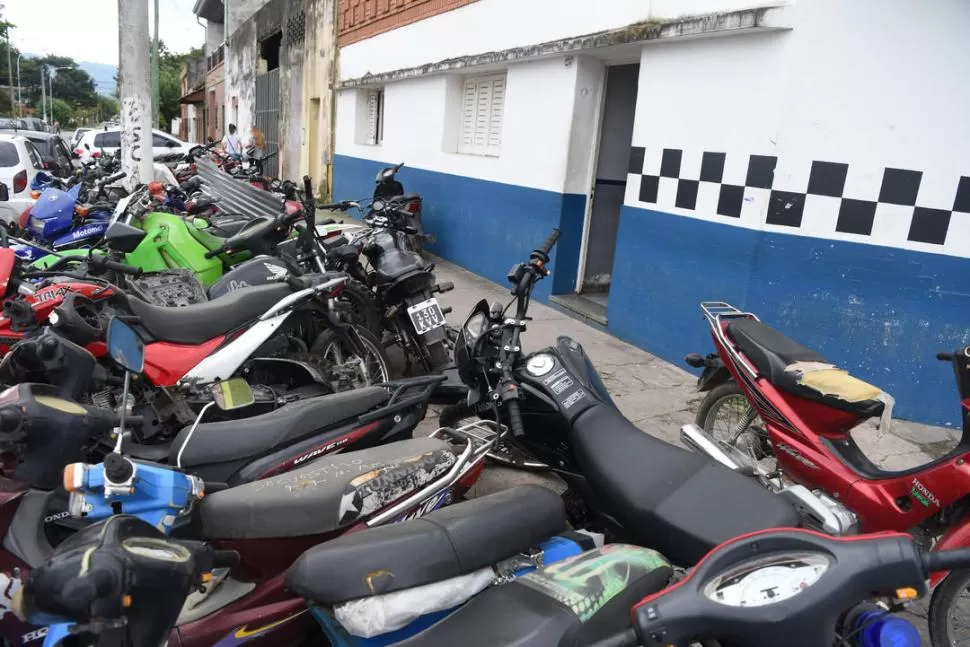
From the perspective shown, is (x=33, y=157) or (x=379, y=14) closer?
(x=33, y=157)

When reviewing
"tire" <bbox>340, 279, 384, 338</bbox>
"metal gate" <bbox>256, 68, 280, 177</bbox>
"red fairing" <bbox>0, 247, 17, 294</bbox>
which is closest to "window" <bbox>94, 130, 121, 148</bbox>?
"metal gate" <bbox>256, 68, 280, 177</bbox>

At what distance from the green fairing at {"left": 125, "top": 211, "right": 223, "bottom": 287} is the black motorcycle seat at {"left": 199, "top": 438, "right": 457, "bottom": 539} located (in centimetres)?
308

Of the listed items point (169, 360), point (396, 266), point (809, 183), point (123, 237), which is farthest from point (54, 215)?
point (809, 183)

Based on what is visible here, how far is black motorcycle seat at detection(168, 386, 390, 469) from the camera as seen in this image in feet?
7.80

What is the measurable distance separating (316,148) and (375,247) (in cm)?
1012

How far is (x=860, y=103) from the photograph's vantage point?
166 inches

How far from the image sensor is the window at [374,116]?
1151 cm

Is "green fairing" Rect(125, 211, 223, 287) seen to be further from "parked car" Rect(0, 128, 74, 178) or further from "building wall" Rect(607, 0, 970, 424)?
"parked car" Rect(0, 128, 74, 178)

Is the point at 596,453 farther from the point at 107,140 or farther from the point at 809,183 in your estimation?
the point at 107,140

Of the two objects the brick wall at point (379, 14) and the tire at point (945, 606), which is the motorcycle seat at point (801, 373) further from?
the brick wall at point (379, 14)

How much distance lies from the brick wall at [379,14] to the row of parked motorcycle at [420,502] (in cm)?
613

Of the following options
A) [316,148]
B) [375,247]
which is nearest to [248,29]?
[316,148]

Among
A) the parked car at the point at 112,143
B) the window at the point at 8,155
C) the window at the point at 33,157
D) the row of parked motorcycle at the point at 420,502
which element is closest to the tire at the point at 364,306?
the row of parked motorcycle at the point at 420,502

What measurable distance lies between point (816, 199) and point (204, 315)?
373 centimetres
